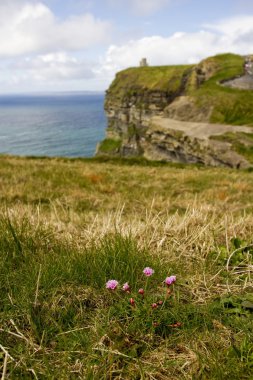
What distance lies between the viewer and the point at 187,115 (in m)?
75.5

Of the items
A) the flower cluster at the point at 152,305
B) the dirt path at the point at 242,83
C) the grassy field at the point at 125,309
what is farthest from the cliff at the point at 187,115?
the flower cluster at the point at 152,305

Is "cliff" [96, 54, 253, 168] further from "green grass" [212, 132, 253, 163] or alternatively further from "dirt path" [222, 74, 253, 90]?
"dirt path" [222, 74, 253, 90]

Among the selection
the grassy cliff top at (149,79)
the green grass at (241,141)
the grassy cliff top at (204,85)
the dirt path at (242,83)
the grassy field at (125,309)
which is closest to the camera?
the grassy field at (125,309)

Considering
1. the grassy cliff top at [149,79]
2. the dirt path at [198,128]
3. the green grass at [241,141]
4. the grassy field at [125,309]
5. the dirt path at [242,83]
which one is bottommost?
the green grass at [241,141]

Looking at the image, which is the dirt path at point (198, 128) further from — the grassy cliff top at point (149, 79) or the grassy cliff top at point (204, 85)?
the grassy cliff top at point (149, 79)

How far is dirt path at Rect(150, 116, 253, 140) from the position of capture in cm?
5903

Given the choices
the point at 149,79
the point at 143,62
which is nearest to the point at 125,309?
the point at 149,79

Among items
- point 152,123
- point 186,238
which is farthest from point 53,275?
point 152,123

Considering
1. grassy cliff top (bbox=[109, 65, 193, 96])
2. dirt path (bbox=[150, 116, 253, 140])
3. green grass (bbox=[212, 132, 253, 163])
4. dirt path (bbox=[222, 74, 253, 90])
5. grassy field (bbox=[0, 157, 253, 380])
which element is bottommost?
green grass (bbox=[212, 132, 253, 163])

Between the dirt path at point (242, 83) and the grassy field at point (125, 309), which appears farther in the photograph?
the dirt path at point (242, 83)

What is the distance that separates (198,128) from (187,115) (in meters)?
11.3

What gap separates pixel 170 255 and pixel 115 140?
128293 millimetres

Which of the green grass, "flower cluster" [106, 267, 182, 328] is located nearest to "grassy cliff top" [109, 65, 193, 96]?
the green grass

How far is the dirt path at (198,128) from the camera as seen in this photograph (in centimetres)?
5903
